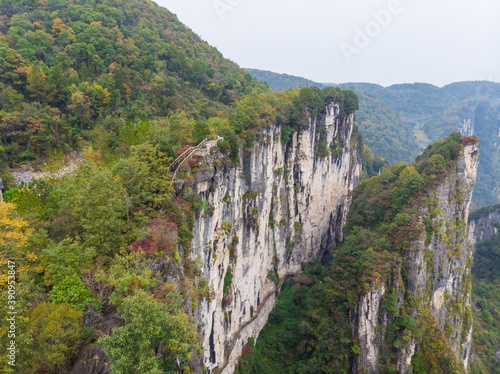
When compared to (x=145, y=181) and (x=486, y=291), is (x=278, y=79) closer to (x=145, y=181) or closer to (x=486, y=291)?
(x=486, y=291)

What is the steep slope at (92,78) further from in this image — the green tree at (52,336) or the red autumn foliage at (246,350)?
the red autumn foliage at (246,350)

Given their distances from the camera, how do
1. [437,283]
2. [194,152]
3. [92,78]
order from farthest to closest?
1. [92,78]
2. [437,283]
3. [194,152]

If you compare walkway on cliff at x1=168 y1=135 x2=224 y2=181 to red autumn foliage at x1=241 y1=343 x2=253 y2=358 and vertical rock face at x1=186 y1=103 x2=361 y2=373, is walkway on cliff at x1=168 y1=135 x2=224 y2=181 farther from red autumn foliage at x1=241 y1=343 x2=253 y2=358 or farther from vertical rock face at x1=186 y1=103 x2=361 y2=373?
red autumn foliage at x1=241 y1=343 x2=253 y2=358

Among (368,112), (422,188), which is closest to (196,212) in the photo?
(422,188)

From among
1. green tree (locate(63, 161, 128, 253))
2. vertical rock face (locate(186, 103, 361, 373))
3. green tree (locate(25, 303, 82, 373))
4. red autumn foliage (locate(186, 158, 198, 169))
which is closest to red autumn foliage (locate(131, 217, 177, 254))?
green tree (locate(63, 161, 128, 253))

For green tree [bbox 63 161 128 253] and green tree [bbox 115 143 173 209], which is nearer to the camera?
green tree [bbox 63 161 128 253]

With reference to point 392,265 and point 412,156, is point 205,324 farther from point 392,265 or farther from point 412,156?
point 412,156

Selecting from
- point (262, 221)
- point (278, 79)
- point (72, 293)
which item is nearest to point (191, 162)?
point (72, 293)
